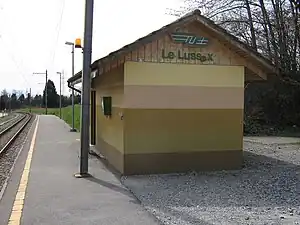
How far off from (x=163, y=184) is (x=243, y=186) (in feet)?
5.44

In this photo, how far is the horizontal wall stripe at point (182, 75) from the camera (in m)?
10.3

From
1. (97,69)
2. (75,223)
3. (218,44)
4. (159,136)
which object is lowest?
(75,223)

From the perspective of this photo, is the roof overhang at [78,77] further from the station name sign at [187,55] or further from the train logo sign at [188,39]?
the train logo sign at [188,39]

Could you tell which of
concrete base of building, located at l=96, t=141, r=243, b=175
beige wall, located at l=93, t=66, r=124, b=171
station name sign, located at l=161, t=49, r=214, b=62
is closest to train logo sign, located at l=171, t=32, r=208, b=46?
station name sign, located at l=161, t=49, r=214, b=62

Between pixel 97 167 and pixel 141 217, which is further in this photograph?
pixel 97 167

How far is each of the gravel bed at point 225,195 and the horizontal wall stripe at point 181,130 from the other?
70 centimetres

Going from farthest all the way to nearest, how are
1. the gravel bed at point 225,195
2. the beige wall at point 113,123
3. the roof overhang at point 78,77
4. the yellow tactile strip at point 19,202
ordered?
the roof overhang at point 78,77 → the beige wall at point 113,123 → the gravel bed at point 225,195 → the yellow tactile strip at point 19,202

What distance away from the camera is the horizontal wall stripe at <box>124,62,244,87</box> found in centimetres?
1027

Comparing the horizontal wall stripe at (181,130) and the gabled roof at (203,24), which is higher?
the gabled roof at (203,24)

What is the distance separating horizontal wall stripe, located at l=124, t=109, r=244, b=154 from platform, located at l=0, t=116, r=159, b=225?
3.80 feet

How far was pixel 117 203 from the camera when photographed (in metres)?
7.41

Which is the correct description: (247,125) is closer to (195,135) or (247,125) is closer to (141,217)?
(195,135)

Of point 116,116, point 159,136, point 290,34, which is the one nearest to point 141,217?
point 159,136

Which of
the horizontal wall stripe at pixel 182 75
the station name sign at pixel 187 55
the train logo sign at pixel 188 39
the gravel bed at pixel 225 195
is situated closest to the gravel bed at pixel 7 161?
the gravel bed at pixel 225 195
